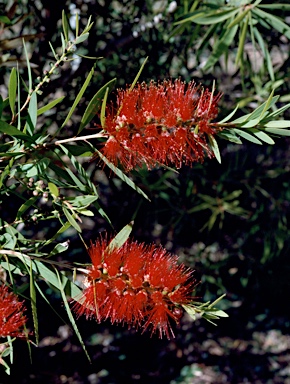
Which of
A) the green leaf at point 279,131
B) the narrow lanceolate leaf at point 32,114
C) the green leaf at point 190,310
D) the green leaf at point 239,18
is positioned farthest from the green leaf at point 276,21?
the green leaf at point 190,310

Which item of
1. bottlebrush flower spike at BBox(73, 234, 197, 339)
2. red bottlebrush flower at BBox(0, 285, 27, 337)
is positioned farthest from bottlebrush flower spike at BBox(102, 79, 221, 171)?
red bottlebrush flower at BBox(0, 285, 27, 337)

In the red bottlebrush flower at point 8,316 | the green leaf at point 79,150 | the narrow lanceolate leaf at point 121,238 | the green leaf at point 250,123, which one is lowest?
the red bottlebrush flower at point 8,316

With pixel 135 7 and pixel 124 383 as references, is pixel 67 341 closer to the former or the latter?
pixel 124 383

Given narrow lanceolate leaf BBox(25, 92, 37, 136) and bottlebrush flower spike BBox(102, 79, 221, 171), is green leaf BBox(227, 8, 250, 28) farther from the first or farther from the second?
narrow lanceolate leaf BBox(25, 92, 37, 136)

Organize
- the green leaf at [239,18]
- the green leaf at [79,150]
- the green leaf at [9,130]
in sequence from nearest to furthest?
Result: the green leaf at [9,130]
the green leaf at [79,150]
the green leaf at [239,18]

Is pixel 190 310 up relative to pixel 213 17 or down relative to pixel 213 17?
down

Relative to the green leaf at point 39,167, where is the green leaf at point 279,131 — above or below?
above

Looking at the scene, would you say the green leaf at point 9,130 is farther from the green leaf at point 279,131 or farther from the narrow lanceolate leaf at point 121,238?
the green leaf at point 279,131

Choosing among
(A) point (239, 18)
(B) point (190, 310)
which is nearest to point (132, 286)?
(B) point (190, 310)

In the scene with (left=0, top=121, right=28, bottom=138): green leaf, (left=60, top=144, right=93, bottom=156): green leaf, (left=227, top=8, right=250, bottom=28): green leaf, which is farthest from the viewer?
(left=227, top=8, right=250, bottom=28): green leaf

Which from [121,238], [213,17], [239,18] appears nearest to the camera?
[121,238]

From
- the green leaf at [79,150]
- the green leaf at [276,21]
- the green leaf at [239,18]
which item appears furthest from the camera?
the green leaf at [276,21]

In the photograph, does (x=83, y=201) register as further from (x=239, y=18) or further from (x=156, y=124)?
(x=239, y=18)

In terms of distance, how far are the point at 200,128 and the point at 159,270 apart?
23cm
